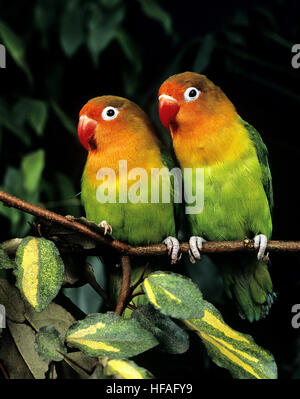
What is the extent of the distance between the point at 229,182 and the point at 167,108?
0.17m

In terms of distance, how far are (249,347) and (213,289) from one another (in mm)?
483

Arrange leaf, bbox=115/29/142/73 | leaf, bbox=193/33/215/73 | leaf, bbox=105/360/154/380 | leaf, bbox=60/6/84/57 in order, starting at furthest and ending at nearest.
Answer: leaf, bbox=115/29/142/73
leaf, bbox=60/6/84/57
leaf, bbox=193/33/215/73
leaf, bbox=105/360/154/380

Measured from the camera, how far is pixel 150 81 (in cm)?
116

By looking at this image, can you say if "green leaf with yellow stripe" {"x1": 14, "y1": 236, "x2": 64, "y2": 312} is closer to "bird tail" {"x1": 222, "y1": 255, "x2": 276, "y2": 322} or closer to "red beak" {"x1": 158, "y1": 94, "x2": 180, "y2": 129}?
"red beak" {"x1": 158, "y1": 94, "x2": 180, "y2": 129}

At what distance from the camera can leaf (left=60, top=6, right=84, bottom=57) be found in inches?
34.8

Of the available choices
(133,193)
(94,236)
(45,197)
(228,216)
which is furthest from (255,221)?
(45,197)

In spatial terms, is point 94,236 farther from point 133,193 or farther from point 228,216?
point 228,216

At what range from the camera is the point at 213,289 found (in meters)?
0.86

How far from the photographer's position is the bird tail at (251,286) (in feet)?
1.95

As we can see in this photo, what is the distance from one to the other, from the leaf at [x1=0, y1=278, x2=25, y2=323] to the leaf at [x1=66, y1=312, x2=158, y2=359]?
0.21ft

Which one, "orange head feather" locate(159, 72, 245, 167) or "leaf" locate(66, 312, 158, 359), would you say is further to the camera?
"orange head feather" locate(159, 72, 245, 167)

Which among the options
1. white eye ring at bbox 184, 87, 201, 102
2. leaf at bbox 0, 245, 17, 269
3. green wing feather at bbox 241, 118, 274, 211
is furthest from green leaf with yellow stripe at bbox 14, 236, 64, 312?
green wing feather at bbox 241, 118, 274, 211

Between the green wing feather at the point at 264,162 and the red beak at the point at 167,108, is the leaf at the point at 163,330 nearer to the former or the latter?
the red beak at the point at 167,108

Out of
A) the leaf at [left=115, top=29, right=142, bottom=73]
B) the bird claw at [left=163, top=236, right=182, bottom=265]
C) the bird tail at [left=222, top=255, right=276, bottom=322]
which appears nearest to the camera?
the bird claw at [left=163, top=236, right=182, bottom=265]
